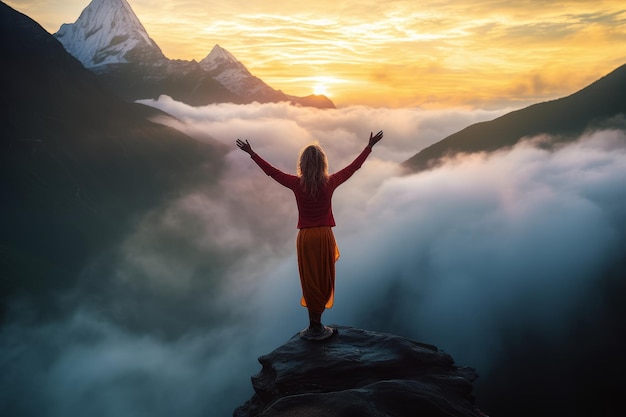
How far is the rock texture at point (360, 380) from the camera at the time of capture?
8258 mm

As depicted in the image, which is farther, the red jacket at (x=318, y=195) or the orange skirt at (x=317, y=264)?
the orange skirt at (x=317, y=264)

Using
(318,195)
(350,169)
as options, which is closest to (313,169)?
(318,195)

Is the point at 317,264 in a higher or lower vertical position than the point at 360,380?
higher

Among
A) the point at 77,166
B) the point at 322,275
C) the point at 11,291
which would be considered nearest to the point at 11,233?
the point at 11,291

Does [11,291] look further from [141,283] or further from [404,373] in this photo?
[404,373]

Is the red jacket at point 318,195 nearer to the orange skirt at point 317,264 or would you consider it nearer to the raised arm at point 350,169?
the raised arm at point 350,169

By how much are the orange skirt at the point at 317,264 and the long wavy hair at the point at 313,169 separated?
1.04 meters

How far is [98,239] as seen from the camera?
7411 inches

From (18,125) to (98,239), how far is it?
56919 millimetres

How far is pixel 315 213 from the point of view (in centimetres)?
1032

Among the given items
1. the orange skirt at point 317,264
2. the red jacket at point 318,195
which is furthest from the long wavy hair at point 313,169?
the orange skirt at point 317,264

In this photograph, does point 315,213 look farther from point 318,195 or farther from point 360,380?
point 360,380

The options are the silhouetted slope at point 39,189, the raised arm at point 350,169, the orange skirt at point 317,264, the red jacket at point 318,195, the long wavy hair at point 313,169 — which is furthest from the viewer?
the silhouetted slope at point 39,189

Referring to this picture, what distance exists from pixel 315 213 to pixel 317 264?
1282 mm
